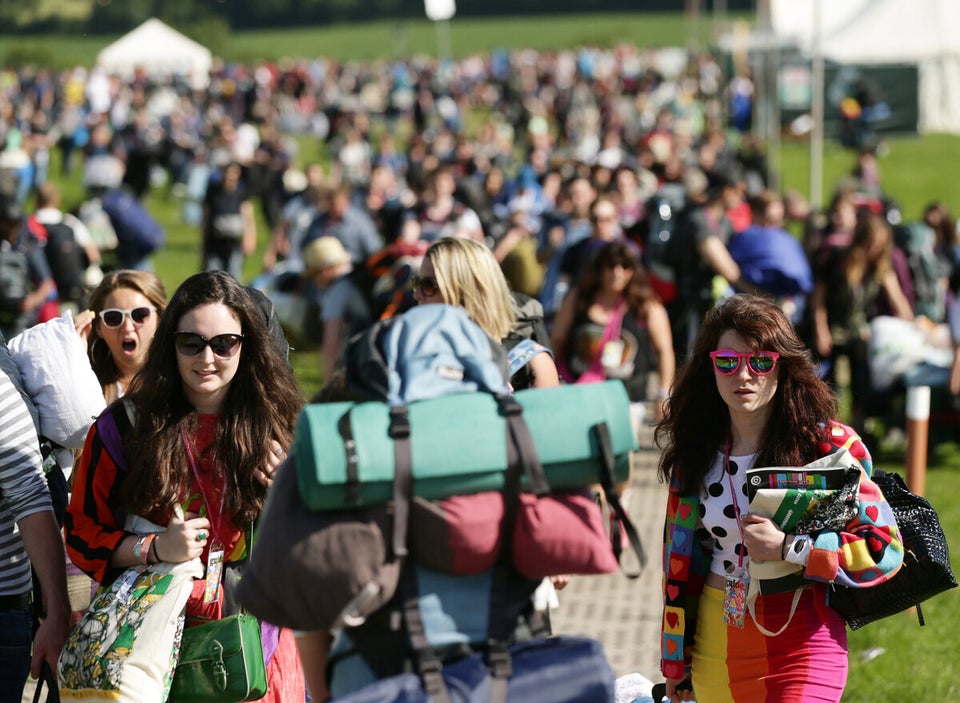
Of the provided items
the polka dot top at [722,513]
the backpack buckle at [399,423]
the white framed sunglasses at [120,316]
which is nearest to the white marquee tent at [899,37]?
the white framed sunglasses at [120,316]

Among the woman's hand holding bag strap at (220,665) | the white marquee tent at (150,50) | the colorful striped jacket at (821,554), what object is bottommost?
the woman's hand holding bag strap at (220,665)

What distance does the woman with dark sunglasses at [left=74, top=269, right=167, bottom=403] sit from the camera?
16.0 feet

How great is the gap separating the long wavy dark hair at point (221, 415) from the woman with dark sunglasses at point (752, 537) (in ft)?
3.65

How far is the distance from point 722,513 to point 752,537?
224 mm

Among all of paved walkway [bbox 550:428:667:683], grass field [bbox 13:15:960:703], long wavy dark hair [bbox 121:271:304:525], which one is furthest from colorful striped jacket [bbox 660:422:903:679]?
grass field [bbox 13:15:960:703]

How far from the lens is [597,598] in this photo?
7.82 metres

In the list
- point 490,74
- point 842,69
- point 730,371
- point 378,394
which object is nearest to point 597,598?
point 730,371

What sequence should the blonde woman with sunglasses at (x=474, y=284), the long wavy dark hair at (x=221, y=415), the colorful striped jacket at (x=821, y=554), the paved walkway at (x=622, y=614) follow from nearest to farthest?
1. the long wavy dark hair at (x=221, y=415)
2. the colorful striped jacket at (x=821, y=554)
3. the blonde woman with sunglasses at (x=474, y=284)
4. the paved walkway at (x=622, y=614)

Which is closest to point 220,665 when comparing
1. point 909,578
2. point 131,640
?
point 131,640

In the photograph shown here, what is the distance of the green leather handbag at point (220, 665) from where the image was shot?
3.67 metres

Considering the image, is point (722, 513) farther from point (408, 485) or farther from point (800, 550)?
point (408, 485)

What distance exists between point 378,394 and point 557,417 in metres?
0.34

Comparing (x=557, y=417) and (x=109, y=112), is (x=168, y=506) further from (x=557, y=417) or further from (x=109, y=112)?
(x=109, y=112)

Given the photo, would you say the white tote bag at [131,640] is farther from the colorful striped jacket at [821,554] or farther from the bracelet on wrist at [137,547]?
the colorful striped jacket at [821,554]
